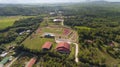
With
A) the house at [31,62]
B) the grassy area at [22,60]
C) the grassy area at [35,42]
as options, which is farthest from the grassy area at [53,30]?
the house at [31,62]

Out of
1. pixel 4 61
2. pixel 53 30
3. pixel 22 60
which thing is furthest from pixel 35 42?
pixel 53 30

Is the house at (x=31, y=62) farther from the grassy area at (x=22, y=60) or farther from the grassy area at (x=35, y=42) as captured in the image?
the grassy area at (x=35, y=42)

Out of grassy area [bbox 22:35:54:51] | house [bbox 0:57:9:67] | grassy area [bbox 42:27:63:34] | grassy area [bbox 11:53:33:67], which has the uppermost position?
grassy area [bbox 22:35:54:51]

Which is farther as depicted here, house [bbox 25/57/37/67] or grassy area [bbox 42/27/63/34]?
grassy area [bbox 42/27/63/34]

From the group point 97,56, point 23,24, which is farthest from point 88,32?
point 23,24

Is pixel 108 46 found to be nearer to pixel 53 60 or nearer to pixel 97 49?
pixel 97 49

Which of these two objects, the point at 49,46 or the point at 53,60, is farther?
the point at 49,46

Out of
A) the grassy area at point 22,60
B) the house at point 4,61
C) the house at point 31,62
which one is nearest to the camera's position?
the house at point 31,62

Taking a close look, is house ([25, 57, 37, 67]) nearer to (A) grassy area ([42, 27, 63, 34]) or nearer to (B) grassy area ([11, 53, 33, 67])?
(B) grassy area ([11, 53, 33, 67])

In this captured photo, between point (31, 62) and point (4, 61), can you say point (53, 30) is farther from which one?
point (4, 61)

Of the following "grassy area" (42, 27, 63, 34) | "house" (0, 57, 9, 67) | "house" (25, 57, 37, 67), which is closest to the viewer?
"house" (25, 57, 37, 67)

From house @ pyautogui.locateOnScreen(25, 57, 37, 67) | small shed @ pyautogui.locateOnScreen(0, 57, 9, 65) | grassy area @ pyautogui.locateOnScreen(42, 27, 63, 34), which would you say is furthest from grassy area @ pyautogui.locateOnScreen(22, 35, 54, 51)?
grassy area @ pyautogui.locateOnScreen(42, 27, 63, 34)
